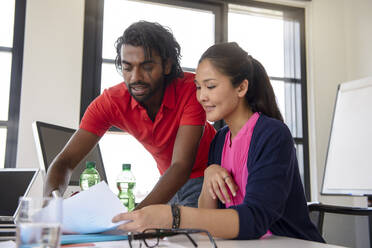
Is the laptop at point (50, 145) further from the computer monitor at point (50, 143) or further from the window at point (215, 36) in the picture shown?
the window at point (215, 36)

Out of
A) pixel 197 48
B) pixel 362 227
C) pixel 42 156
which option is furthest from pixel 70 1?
pixel 362 227

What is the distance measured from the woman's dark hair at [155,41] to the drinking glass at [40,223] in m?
0.98

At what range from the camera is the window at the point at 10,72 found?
281 centimetres

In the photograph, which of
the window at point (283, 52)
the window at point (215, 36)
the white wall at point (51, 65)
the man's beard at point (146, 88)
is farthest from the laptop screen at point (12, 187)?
the window at point (283, 52)

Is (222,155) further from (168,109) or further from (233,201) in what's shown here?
(168,109)

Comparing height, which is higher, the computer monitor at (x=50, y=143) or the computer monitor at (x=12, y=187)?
the computer monitor at (x=50, y=143)

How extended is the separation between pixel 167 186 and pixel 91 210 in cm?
45

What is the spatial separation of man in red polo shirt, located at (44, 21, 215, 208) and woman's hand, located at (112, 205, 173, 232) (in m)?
0.46

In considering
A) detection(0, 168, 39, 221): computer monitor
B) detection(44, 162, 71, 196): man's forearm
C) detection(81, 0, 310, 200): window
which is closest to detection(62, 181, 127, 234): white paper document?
detection(44, 162, 71, 196): man's forearm

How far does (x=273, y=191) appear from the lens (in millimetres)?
964

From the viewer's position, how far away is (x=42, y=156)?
5.30ft

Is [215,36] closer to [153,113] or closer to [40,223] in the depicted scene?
[153,113]

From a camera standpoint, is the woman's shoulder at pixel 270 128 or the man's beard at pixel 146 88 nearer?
the woman's shoulder at pixel 270 128

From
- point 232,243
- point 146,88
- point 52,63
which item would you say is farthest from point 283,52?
point 232,243
